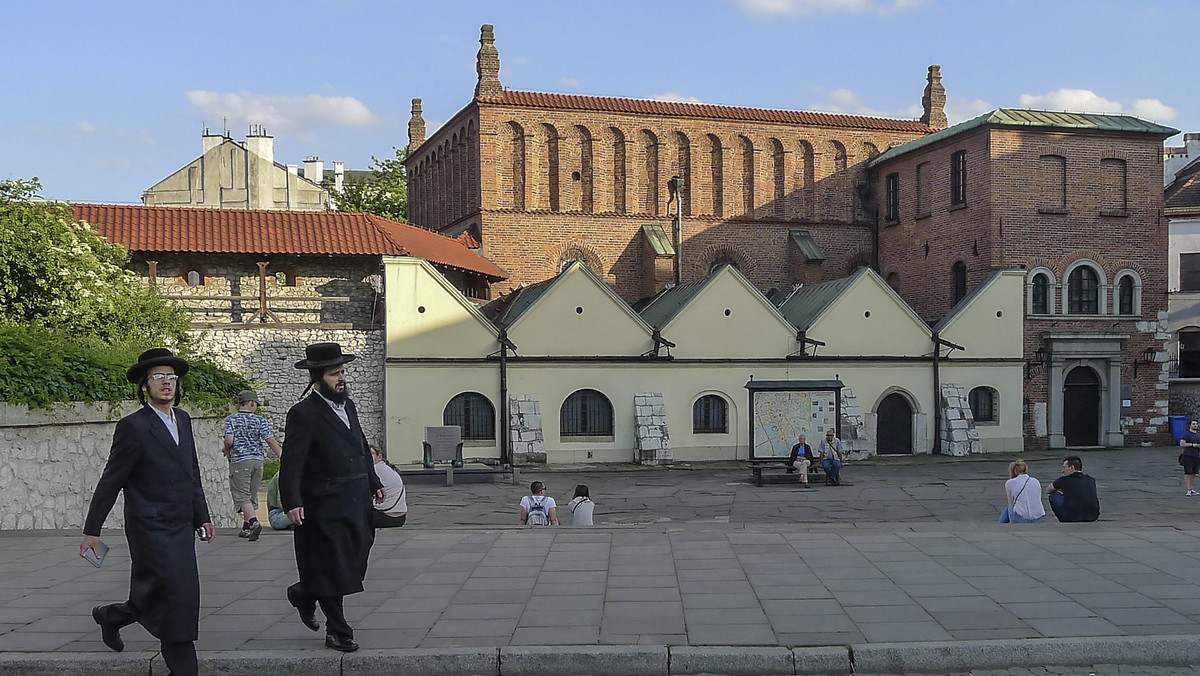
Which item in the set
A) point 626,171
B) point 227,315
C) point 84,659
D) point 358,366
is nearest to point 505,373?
point 358,366

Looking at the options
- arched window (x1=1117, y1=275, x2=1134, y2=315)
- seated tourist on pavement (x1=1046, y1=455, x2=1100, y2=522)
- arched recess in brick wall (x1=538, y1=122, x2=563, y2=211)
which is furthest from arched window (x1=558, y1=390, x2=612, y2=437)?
arched window (x1=1117, y1=275, x2=1134, y2=315)

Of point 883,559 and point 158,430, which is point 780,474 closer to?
point 883,559

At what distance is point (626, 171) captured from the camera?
41.1 meters

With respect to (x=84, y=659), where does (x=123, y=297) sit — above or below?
above

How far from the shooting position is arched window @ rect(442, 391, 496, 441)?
94.7 feet

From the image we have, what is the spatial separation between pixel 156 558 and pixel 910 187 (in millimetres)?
38600

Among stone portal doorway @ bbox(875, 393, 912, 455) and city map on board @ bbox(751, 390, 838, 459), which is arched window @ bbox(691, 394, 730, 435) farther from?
city map on board @ bbox(751, 390, 838, 459)

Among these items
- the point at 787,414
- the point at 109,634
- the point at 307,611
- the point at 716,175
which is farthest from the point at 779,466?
the point at 716,175

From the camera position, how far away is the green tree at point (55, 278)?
19297 millimetres

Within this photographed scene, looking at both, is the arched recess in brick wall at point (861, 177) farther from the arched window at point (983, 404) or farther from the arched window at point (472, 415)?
the arched window at point (472, 415)

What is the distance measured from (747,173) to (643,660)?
3778 cm

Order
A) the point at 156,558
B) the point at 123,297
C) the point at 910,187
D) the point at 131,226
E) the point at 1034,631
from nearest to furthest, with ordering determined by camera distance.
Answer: the point at 156,558, the point at 1034,631, the point at 123,297, the point at 131,226, the point at 910,187

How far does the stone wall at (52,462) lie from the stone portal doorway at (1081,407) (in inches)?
1218

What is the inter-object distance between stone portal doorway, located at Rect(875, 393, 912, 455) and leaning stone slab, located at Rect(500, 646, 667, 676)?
2643cm
